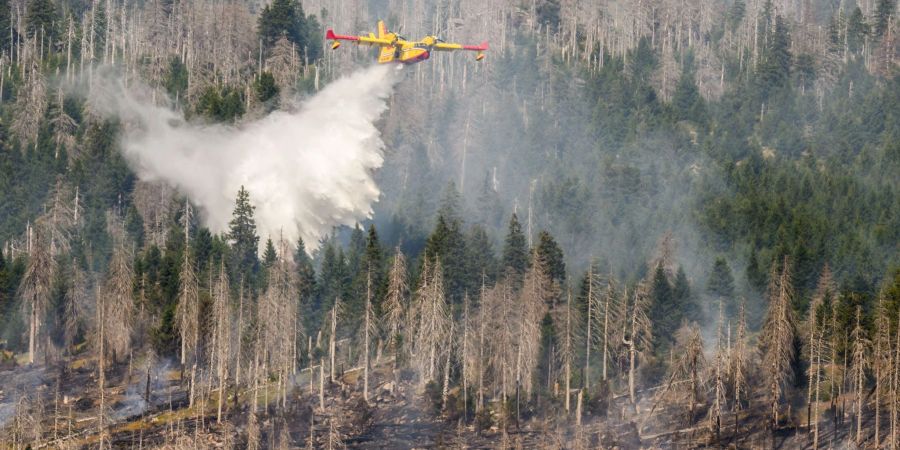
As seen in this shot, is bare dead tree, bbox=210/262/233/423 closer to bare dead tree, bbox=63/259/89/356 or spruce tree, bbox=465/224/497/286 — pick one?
bare dead tree, bbox=63/259/89/356

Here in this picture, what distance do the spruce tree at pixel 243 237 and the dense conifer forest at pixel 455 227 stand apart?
27 centimetres

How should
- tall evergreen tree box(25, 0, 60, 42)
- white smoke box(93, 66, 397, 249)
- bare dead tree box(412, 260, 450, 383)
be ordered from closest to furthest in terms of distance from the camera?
bare dead tree box(412, 260, 450, 383) < white smoke box(93, 66, 397, 249) < tall evergreen tree box(25, 0, 60, 42)

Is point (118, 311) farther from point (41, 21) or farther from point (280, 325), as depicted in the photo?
point (41, 21)

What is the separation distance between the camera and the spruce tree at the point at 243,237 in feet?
396

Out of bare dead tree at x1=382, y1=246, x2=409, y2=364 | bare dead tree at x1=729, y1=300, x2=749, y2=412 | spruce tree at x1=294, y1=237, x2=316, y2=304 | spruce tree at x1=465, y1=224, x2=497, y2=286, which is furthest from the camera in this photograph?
spruce tree at x1=294, y1=237, x2=316, y2=304

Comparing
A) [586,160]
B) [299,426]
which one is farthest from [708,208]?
[299,426]

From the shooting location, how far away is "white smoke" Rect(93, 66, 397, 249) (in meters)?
133

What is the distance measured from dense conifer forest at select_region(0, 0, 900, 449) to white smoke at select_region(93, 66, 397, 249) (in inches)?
11.0

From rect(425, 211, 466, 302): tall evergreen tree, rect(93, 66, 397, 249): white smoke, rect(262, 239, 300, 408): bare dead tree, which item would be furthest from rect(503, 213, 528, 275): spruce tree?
rect(93, 66, 397, 249): white smoke

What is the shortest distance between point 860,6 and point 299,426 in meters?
102

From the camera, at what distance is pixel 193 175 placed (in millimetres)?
134750

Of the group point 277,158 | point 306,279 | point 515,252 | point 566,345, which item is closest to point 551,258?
point 515,252

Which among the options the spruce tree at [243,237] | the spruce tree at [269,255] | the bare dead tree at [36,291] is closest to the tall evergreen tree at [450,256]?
the spruce tree at [269,255]

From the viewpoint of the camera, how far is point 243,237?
407 ft
